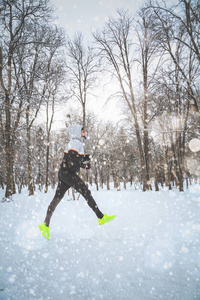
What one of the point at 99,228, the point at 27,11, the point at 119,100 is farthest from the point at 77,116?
the point at 99,228

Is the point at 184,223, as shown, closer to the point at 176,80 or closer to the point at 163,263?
the point at 163,263

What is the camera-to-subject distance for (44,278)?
160 cm

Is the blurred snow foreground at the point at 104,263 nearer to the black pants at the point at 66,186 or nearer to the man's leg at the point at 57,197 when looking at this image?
the man's leg at the point at 57,197

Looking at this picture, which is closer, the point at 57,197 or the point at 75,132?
the point at 57,197

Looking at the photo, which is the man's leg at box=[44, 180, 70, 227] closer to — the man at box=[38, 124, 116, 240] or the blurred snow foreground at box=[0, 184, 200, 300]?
the man at box=[38, 124, 116, 240]

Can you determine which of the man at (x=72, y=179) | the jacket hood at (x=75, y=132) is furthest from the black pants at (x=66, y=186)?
the jacket hood at (x=75, y=132)

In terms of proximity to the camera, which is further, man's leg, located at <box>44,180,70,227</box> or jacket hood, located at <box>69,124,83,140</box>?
jacket hood, located at <box>69,124,83,140</box>

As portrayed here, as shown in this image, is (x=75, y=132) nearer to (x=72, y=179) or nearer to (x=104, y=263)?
(x=72, y=179)

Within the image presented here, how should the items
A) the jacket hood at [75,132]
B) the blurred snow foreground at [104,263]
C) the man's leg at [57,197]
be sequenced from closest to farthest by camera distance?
the blurred snow foreground at [104,263]
the man's leg at [57,197]
the jacket hood at [75,132]

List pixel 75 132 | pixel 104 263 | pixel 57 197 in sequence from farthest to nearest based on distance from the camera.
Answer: pixel 75 132, pixel 57 197, pixel 104 263

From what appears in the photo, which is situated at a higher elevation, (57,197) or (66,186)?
(66,186)

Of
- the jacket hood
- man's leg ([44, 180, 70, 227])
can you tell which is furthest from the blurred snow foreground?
the jacket hood

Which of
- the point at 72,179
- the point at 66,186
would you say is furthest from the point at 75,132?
the point at 66,186

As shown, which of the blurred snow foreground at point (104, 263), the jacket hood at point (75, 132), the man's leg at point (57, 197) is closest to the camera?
the blurred snow foreground at point (104, 263)
